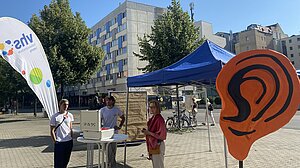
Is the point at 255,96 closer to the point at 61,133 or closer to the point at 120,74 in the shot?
the point at 61,133

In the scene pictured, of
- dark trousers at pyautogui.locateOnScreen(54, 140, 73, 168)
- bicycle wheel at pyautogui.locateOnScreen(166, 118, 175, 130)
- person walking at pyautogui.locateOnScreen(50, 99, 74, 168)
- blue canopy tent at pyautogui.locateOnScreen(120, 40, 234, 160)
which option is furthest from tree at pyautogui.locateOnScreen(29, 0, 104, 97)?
dark trousers at pyautogui.locateOnScreen(54, 140, 73, 168)

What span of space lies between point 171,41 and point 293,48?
244 ft

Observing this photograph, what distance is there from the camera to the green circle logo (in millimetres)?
6070

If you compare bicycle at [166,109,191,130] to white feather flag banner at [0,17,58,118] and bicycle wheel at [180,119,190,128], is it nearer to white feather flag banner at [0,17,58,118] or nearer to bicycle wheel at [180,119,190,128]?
bicycle wheel at [180,119,190,128]

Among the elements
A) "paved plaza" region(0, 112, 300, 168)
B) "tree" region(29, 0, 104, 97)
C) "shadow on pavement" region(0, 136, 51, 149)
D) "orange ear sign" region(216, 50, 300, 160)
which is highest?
"tree" region(29, 0, 104, 97)

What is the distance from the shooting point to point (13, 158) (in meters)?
8.38

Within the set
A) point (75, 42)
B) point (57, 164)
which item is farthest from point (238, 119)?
point (75, 42)

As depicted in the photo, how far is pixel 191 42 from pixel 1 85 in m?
21.7

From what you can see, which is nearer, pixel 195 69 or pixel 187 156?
pixel 195 69

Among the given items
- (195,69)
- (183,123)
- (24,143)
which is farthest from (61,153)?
(183,123)

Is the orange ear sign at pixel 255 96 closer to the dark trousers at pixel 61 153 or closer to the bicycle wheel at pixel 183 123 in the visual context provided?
the dark trousers at pixel 61 153

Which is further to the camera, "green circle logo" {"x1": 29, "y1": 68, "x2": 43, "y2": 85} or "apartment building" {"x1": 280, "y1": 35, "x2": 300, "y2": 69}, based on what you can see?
"apartment building" {"x1": 280, "y1": 35, "x2": 300, "y2": 69}

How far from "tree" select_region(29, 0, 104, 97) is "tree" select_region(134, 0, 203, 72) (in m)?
3.96

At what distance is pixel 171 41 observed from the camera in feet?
53.1
